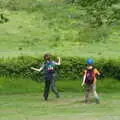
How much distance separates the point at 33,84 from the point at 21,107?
33.0 feet

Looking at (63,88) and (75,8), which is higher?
(75,8)

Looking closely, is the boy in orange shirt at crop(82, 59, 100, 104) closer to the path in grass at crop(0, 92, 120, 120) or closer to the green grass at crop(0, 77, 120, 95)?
the path in grass at crop(0, 92, 120, 120)

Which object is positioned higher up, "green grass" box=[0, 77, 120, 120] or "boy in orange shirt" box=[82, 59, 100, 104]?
"boy in orange shirt" box=[82, 59, 100, 104]

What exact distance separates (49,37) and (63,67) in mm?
20857

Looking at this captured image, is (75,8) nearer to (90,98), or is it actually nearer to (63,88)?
(63,88)

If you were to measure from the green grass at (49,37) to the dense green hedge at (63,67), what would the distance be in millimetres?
11341

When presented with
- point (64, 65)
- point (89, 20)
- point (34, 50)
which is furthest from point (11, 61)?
point (34, 50)

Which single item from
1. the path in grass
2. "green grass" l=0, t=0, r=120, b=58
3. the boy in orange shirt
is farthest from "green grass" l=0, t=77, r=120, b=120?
"green grass" l=0, t=0, r=120, b=58

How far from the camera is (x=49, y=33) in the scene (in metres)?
52.1

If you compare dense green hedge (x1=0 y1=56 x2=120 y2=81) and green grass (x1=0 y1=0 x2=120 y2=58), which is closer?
dense green hedge (x1=0 y1=56 x2=120 y2=81)

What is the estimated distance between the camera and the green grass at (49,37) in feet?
145

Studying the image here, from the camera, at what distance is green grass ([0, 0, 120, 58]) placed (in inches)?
1738

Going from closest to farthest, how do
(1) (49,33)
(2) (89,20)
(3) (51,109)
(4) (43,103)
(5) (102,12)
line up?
(3) (51,109) → (4) (43,103) → (5) (102,12) → (2) (89,20) → (1) (49,33)

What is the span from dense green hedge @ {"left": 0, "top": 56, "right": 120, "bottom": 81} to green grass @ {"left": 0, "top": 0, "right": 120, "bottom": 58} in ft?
37.2
